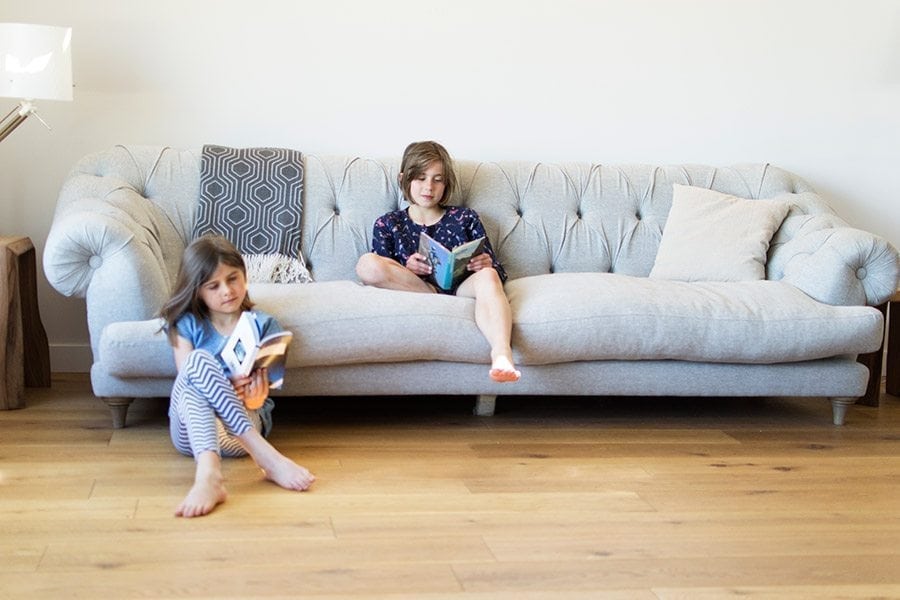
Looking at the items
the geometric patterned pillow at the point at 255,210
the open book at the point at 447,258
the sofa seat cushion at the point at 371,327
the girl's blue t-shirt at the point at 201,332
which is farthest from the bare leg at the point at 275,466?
the geometric patterned pillow at the point at 255,210

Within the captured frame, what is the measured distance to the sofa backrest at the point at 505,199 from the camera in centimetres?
358

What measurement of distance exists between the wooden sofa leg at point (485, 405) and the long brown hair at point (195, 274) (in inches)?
34.8

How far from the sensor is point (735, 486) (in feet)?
8.69

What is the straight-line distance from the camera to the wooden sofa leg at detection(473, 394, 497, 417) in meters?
3.26

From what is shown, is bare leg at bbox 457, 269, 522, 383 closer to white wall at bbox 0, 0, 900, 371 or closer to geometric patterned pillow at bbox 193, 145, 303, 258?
geometric patterned pillow at bbox 193, 145, 303, 258

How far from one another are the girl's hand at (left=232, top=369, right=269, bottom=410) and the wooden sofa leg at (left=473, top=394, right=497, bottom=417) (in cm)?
76

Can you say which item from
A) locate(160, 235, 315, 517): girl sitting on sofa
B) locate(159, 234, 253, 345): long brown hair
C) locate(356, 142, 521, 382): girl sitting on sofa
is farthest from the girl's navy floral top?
locate(159, 234, 253, 345): long brown hair

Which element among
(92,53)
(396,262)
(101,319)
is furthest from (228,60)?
(101,319)

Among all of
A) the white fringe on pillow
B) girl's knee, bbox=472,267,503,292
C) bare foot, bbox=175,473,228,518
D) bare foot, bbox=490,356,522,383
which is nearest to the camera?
bare foot, bbox=175,473,228,518

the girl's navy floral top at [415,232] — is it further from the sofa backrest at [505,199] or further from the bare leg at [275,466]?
the bare leg at [275,466]

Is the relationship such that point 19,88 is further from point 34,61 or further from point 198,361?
point 198,361

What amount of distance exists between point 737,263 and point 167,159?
190cm

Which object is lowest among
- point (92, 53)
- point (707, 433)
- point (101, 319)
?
point (707, 433)

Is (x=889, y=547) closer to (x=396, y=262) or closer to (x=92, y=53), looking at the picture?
(x=396, y=262)
